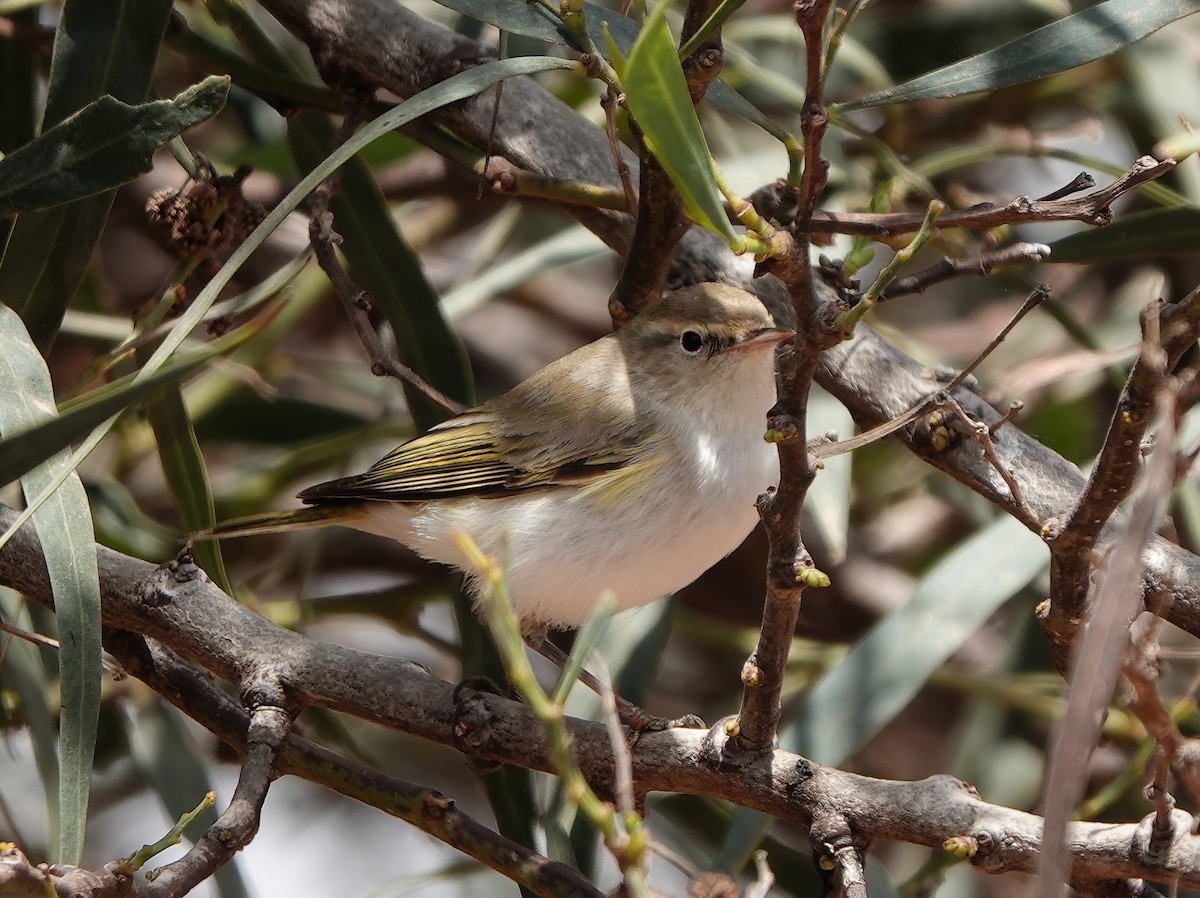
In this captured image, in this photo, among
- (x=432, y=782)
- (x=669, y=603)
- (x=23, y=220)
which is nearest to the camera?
(x=23, y=220)

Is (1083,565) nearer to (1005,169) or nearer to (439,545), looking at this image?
(439,545)

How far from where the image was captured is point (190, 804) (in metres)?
2.75

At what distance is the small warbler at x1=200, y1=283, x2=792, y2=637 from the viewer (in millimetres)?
2576

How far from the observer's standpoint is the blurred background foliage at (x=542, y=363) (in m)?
2.45

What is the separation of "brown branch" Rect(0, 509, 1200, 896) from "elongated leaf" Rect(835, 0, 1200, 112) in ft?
3.32

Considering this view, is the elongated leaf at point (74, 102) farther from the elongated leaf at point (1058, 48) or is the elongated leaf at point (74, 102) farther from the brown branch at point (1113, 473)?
the brown branch at point (1113, 473)

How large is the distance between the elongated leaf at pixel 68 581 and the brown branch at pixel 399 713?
192mm

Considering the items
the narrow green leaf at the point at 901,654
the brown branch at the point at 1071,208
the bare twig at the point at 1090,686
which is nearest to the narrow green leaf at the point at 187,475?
the narrow green leaf at the point at 901,654

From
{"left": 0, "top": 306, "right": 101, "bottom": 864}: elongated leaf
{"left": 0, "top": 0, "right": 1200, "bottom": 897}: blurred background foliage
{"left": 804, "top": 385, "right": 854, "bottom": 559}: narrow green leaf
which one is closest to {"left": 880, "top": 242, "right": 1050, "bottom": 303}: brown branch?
{"left": 0, "top": 0, "right": 1200, "bottom": 897}: blurred background foliage

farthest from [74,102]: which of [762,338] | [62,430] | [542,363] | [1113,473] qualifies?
[542,363]

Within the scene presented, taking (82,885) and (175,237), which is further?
(175,237)

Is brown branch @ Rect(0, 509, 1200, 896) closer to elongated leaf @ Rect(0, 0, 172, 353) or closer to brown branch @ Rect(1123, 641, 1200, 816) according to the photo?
elongated leaf @ Rect(0, 0, 172, 353)

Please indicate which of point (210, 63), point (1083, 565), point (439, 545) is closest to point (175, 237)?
point (210, 63)

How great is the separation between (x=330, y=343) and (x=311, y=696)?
114 inches
